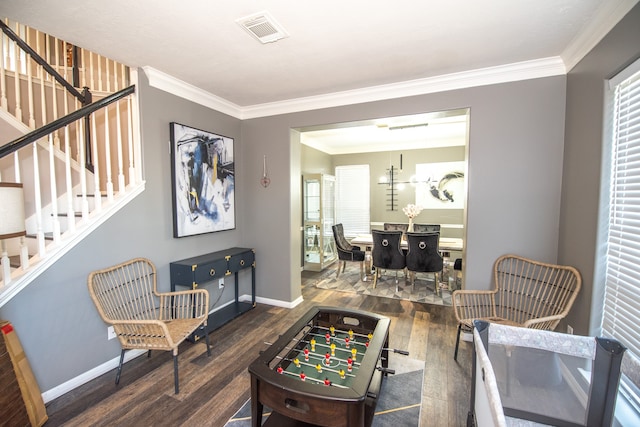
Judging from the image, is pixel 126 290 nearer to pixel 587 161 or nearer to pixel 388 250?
pixel 388 250

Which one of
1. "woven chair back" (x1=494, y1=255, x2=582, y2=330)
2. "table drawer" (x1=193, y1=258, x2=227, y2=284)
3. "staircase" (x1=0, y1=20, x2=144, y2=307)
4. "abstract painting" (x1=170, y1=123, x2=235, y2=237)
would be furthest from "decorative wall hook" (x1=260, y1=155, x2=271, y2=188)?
→ "woven chair back" (x1=494, y1=255, x2=582, y2=330)

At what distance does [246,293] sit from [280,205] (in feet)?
4.46

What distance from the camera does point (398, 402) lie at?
1.95 meters

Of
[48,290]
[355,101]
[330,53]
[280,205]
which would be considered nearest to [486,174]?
[355,101]

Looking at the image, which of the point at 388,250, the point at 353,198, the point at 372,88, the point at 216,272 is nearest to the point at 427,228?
the point at 388,250

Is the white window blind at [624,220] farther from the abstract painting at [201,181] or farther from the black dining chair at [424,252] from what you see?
the abstract painting at [201,181]

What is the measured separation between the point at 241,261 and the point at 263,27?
2459 mm

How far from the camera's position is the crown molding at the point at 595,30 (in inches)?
63.7

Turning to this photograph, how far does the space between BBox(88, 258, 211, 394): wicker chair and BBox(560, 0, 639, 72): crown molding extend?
3.47 metres

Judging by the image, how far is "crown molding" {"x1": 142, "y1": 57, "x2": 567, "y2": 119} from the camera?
245 cm

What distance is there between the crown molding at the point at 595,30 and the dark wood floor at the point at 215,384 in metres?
2.64

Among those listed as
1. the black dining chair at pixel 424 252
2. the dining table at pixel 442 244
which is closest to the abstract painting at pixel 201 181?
the dining table at pixel 442 244

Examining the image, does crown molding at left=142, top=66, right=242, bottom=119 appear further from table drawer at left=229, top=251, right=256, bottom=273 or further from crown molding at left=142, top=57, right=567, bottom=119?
table drawer at left=229, top=251, right=256, bottom=273

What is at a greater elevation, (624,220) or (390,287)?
(624,220)
